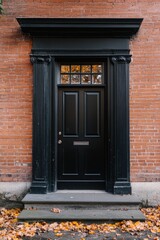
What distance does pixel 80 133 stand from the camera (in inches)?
262

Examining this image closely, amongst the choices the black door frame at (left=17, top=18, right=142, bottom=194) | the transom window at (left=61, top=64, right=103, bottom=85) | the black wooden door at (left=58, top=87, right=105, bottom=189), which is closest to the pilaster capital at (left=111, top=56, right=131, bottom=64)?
the black door frame at (left=17, top=18, right=142, bottom=194)

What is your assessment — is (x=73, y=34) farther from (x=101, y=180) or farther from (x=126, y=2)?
(x=101, y=180)

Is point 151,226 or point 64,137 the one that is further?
point 64,137

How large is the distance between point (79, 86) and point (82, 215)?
9.63 feet

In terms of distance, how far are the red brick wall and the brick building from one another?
23mm

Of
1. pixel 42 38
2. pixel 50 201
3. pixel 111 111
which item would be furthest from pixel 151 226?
pixel 42 38

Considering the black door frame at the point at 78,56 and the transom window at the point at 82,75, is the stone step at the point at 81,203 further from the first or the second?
the transom window at the point at 82,75

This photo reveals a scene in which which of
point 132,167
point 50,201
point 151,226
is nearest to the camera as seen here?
point 151,226

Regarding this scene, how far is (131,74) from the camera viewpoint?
647cm

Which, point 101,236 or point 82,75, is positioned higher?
point 82,75

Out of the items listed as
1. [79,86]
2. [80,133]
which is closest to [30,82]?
[79,86]

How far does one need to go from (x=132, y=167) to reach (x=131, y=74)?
7.08 feet

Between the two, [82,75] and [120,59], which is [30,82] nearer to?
[82,75]

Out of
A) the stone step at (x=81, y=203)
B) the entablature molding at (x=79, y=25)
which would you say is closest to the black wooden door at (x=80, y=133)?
the stone step at (x=81, y=203)
